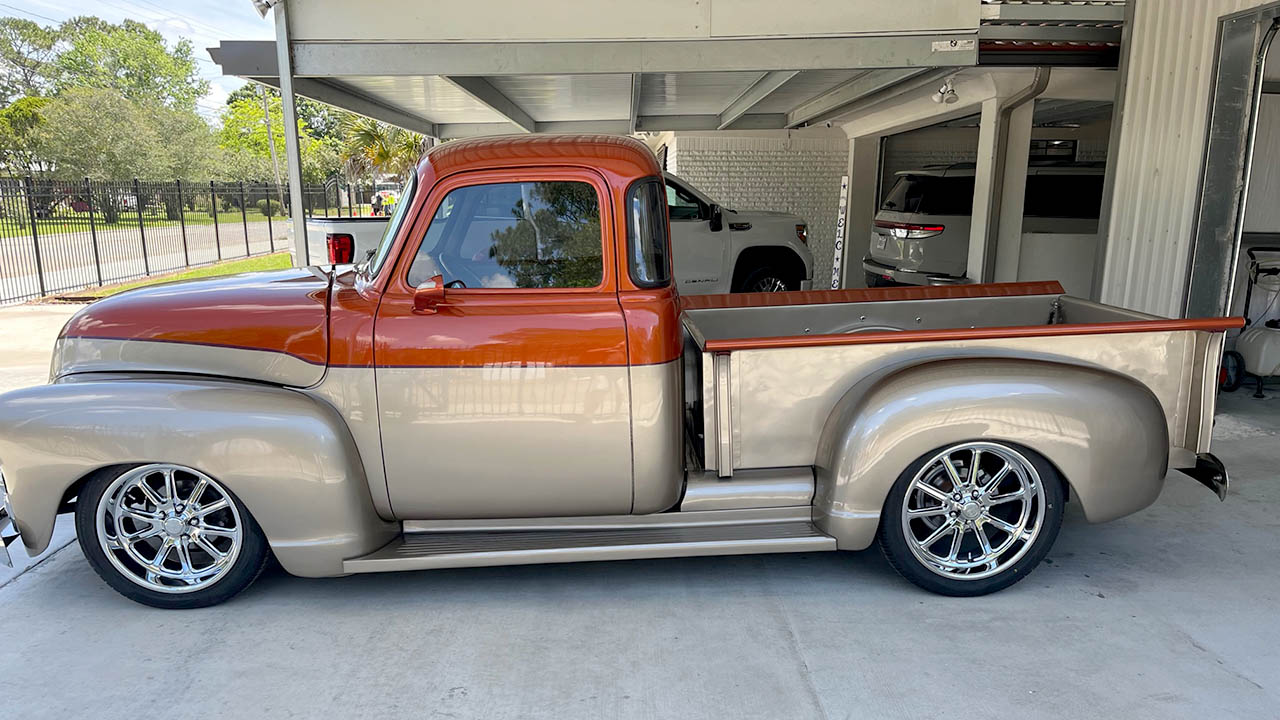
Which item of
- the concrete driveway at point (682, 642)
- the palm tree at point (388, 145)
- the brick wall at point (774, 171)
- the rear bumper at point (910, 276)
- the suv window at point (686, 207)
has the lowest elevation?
the concrete driveway at point (682, 642)

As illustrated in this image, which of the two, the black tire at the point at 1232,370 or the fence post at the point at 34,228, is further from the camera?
the fence post at the point at 34,228

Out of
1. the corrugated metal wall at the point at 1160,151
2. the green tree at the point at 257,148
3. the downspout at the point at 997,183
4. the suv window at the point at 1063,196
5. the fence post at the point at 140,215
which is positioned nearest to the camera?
the corrugated metal wall at the point at 1160,151

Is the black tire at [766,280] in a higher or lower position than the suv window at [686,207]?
lower

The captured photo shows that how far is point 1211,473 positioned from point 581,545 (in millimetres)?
2828

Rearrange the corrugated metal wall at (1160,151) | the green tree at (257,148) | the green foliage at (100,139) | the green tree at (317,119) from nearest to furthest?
the corrugated metal wall at (1160,151) → the green foliage at (100,139) → the green tree at (257,148) → the green tree at (317,119)

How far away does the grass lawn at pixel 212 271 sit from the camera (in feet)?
46.3

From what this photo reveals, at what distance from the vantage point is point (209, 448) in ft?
10.9

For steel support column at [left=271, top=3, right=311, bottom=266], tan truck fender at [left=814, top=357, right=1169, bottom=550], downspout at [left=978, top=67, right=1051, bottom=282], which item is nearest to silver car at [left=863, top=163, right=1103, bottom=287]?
downspout at [left=978, top=67, right=1051, bottom=282]

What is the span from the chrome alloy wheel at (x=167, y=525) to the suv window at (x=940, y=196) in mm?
9165

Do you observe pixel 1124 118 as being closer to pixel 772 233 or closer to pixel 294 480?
pixel 772 233

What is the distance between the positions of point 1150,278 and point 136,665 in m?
6.99

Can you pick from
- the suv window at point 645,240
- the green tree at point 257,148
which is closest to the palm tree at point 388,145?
the green tree at point 257,148

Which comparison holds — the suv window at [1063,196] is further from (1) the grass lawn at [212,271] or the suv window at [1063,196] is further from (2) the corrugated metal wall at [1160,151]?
(1) the grass lawn at [212,271]

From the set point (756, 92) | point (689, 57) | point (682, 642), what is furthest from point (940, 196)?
point (682, 642)
